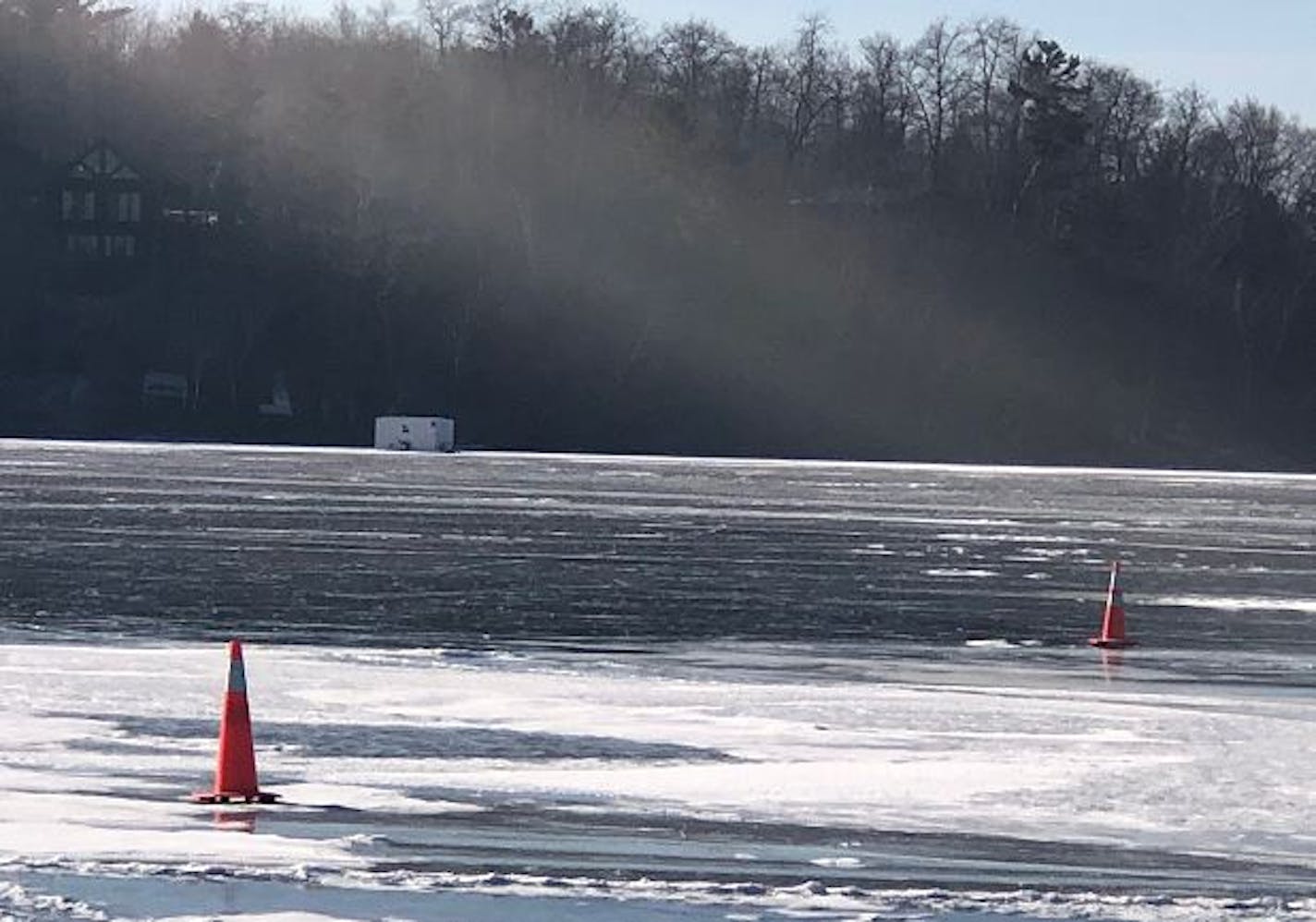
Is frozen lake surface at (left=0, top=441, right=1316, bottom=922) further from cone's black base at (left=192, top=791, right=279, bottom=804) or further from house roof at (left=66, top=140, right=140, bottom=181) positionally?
house roof at (left=66, top=140, right=140, bottom=181)

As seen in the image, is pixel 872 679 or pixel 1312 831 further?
pixel 872 679

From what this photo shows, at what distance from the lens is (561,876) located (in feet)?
36.6

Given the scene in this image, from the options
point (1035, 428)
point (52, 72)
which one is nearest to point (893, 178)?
point (1035, 428)

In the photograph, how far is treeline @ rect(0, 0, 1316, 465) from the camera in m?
107

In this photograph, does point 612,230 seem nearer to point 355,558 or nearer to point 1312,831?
point 355,558

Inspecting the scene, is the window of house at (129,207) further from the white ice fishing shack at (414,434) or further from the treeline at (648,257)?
the white ice fishing shack at (414,434)

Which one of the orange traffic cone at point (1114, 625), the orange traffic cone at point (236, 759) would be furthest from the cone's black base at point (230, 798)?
the orange traffic cone at point (1114, 625)

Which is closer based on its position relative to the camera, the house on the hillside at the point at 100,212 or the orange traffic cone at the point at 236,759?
the orange traffic cone at the point at 236,759

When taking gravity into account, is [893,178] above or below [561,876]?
above

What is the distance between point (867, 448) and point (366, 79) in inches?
1181

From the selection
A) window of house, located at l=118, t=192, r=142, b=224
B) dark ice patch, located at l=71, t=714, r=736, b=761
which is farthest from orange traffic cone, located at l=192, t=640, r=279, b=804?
window of house, located at l=118, t=192, r=142, b=224

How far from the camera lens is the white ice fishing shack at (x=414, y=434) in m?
95.0

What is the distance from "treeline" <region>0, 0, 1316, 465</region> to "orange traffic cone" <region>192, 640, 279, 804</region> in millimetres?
88472

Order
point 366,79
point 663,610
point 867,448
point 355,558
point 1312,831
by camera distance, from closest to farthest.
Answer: point 1312,831, point 663,610, point 355,558, point 867,448, point 366,79
